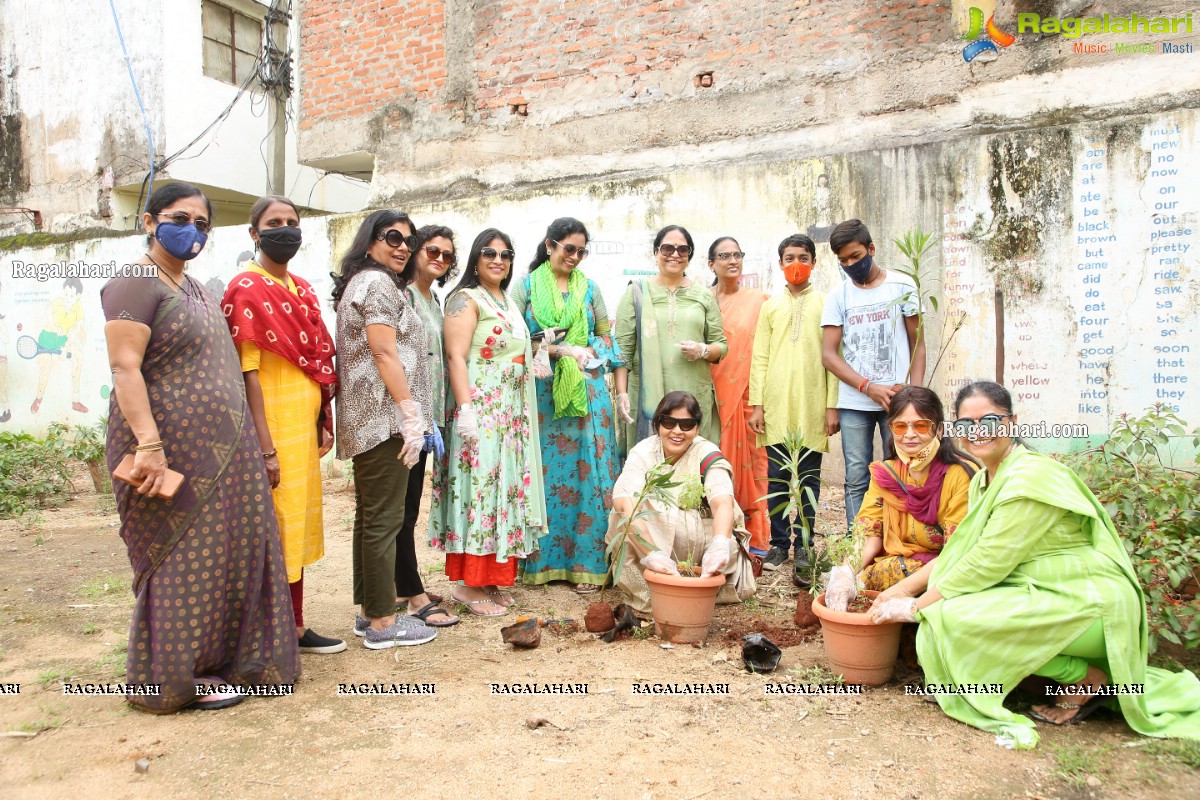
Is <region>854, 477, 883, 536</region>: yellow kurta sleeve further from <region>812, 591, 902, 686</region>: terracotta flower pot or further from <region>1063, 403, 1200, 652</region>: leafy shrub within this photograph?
<region>1063, 403, 1200, 652</region>: leafy shrub

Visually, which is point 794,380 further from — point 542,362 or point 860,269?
point 542,362

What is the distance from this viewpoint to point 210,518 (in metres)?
2.87

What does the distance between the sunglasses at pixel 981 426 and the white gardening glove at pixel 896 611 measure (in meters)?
0.60

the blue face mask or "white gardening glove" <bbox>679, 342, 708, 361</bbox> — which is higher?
the blue face mask

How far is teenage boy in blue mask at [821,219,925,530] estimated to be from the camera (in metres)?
4.28

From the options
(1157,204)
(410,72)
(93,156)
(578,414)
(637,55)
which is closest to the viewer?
(578,414)

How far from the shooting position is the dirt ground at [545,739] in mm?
2395

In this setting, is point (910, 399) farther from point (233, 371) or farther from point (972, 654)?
point (233, 371)

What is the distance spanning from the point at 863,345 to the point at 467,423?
2.06 m

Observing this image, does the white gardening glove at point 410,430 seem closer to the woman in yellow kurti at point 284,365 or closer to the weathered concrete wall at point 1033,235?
the woman in yellow kurti at point 284,365

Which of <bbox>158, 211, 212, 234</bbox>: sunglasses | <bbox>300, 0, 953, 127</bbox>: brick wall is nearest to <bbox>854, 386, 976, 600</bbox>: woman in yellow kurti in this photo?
<bbox>158, 211, 212, 234</bbox>: sunglasses

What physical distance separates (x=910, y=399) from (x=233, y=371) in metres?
2.51

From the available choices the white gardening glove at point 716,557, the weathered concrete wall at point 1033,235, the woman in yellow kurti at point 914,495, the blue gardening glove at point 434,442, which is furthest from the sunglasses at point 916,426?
the weathered concrete wall at point 1033,235

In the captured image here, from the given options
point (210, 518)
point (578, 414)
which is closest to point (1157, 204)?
point (578, 414)
